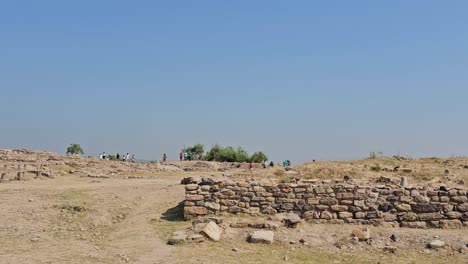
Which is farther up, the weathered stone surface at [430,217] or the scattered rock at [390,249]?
the weathered stone surface at [430,217]

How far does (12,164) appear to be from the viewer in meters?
23.5

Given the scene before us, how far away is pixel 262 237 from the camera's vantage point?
10.7m

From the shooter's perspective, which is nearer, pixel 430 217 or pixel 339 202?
pixel 430 217

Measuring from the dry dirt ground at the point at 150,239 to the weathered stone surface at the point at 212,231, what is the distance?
15 centimetres

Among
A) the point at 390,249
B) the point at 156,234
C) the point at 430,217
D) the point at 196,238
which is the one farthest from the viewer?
the point at 430,217

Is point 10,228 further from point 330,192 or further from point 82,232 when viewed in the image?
point 330,192

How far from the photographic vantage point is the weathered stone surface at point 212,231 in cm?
1069

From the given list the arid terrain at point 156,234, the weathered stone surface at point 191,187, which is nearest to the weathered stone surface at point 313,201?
the arid terrain at point 156,234

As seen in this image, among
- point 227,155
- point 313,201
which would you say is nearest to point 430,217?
point 313,201

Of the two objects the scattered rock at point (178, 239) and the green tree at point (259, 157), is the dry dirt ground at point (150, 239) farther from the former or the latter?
the green tree at point (259, 157)

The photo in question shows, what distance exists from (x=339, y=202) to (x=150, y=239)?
203 inches

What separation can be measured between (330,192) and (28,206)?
30.3 ft

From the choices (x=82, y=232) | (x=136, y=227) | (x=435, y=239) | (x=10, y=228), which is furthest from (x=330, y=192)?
(x=10, y=228)

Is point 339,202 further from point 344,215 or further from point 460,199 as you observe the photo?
point 460,199
